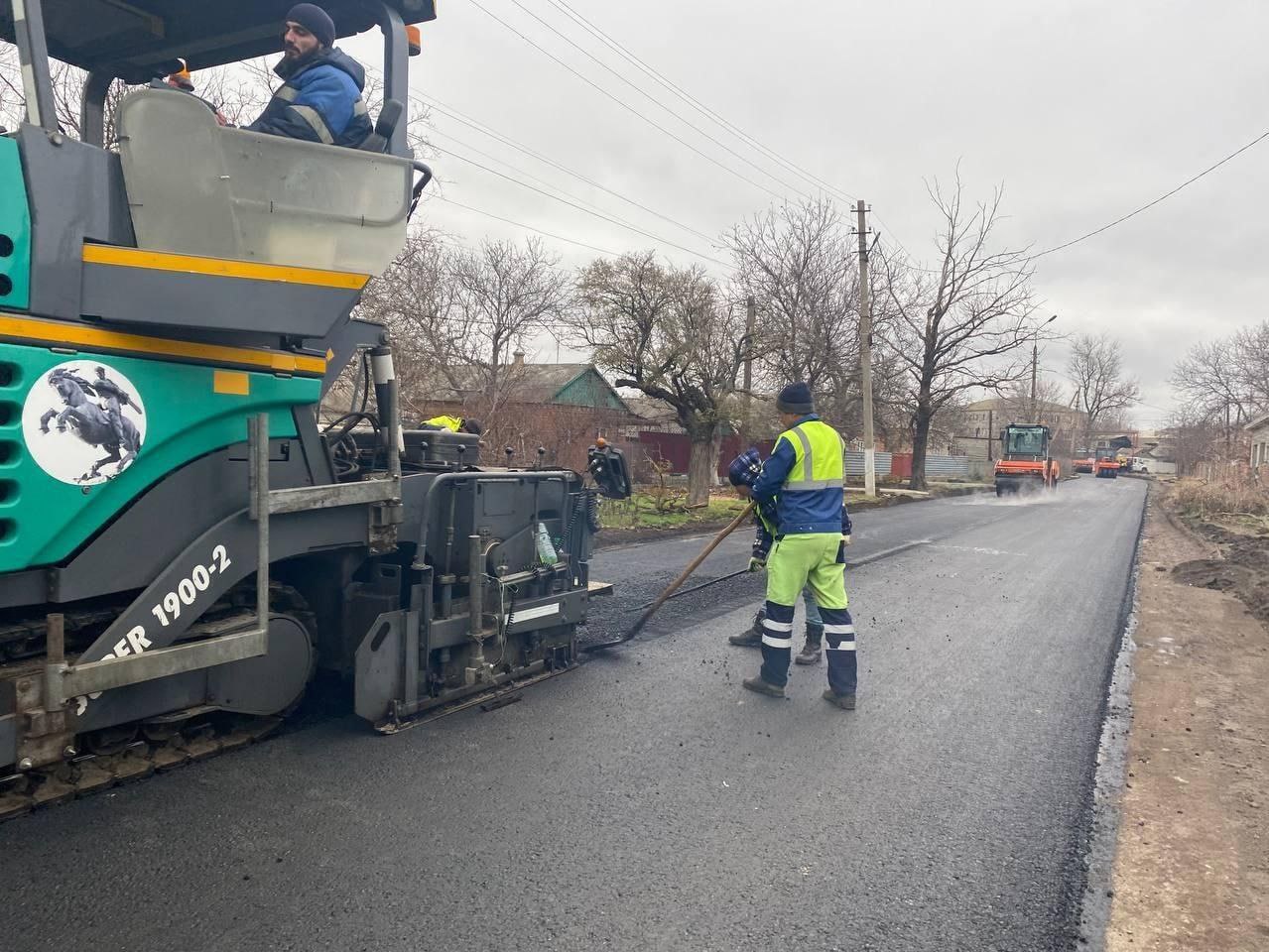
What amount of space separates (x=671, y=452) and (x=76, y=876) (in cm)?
2472

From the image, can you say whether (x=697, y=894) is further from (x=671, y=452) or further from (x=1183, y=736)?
(x=671, y=452)

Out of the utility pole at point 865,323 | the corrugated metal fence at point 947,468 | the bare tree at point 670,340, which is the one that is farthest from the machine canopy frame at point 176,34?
the corrugated metal fence at point 947,468

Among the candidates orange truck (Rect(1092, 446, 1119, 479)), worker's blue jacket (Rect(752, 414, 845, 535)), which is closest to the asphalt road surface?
worker's blue jacket (Rect(752, 414, 845, 535))

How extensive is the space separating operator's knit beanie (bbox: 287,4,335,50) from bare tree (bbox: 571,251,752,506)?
14153 mm

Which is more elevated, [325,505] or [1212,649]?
[325,505]

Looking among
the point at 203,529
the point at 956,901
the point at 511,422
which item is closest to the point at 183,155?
the point at 203,529

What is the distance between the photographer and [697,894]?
9.37 ft

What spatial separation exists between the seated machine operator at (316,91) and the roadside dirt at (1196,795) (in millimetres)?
3822

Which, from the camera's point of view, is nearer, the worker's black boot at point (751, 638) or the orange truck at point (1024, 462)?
the worker's black boot at point (751, 638)

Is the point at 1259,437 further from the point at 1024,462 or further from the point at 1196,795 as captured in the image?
the point at 1196,795

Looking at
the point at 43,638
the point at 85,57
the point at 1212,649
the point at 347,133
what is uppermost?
the point at 85,57

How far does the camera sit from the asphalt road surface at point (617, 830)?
2627mm

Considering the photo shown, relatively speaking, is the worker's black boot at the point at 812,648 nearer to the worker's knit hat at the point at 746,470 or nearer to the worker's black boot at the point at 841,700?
the worker's black boot at the point at 841,700

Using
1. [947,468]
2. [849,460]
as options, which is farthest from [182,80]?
[947,468]
